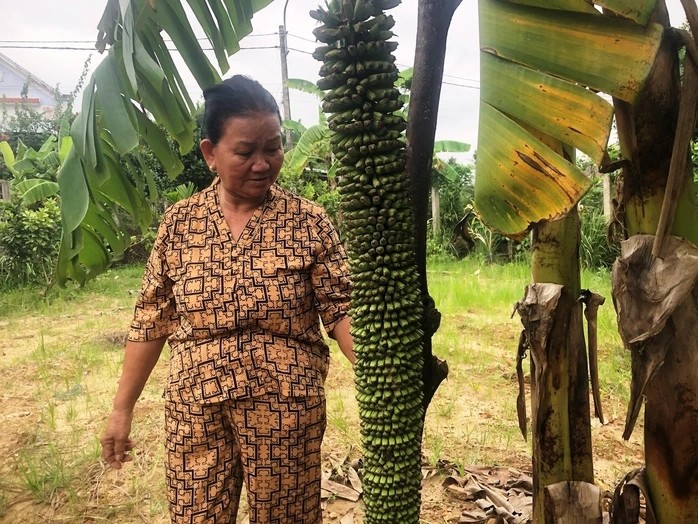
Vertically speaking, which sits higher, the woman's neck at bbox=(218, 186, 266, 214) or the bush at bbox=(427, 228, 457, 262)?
the woman's neck at bbox=(218, 186, 266, 214)

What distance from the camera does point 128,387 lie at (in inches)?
64.4

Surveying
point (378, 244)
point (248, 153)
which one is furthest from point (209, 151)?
point (378, 244)

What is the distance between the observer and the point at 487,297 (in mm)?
5508

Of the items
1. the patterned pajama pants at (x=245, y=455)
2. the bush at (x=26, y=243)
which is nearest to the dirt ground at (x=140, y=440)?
the patterned pajama pants at (x=245, y=455)

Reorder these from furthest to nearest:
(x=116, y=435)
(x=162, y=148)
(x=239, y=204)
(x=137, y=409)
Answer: (x=137, y=409) → (x=162, y=148) → (x=116, y=435) → (x=239, y=204)

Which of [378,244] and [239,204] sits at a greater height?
[239,204]

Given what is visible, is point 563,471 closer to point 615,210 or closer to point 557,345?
point 557,345

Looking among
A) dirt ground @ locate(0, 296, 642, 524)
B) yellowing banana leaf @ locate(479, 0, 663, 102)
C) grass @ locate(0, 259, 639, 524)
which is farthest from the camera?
grass @ locate(0, 259, 639, 524)

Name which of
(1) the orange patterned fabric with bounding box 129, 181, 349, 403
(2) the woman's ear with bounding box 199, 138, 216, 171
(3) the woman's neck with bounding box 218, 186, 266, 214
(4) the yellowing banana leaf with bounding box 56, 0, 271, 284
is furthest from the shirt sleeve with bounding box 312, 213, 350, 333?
(4) the yellowing banana leaf with bounding box 56, 0, 271, 284

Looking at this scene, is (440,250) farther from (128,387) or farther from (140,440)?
(128,387)

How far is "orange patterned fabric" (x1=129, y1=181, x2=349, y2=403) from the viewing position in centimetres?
145

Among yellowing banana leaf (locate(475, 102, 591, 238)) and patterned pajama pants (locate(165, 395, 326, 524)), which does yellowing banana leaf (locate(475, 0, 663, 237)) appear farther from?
patterned pajama pants (locate(165, 395, 326, 524))

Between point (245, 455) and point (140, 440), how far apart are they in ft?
5.75

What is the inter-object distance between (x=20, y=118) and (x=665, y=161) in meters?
12.9
